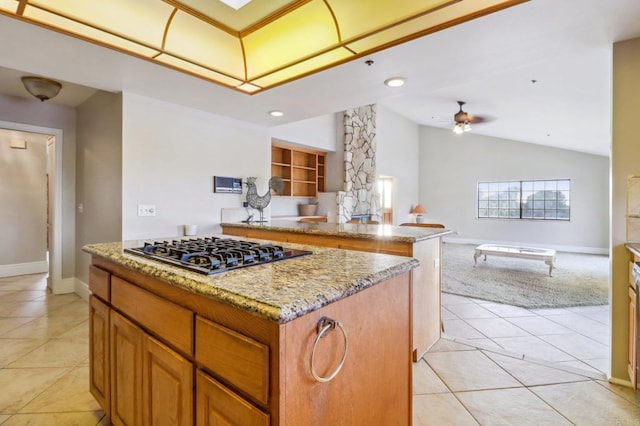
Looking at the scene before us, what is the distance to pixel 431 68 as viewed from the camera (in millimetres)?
2461

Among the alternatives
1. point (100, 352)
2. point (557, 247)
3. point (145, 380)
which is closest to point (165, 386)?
point (145, 380)

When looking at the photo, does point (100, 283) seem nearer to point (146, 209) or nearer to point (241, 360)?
point (241, 360)

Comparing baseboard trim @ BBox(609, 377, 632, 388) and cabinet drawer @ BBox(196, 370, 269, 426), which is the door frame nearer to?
cabinet drawer @ BBox(196, 370, 269, 426)

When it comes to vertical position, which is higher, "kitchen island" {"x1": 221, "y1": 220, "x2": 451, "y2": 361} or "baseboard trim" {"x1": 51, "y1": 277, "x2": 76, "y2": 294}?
"kitchen island" {"x1": 221, "y1": 220, "x2": 451, "y2": 361}

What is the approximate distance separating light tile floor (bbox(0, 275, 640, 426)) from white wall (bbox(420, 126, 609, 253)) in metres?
6.24

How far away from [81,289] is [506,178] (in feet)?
30.5

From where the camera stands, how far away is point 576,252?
7.22 meters

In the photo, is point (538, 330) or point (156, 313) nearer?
point (156, 313)

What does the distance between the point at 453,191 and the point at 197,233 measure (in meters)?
7.75

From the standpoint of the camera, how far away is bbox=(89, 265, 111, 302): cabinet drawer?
148 cm

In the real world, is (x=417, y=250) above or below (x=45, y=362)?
above

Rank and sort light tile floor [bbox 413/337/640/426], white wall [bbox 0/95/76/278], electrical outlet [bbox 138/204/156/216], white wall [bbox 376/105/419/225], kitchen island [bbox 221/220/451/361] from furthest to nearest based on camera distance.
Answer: white wall [bbox 376/105/419/225] < white wall [bbox 0/95/76/278] < electrical outlet [bbox 138/204/156/216] < kitchen island [bbox 221/220/451/361] < light tile floor [bbox 413/337/640/426]

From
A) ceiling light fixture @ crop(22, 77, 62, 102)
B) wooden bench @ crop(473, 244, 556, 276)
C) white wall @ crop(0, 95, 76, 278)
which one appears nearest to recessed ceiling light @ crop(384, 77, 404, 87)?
ceiling light fixture @ crop(22, 77, 62, 102)

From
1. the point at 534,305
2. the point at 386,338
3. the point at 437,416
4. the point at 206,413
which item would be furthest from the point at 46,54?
the point at 534,305
